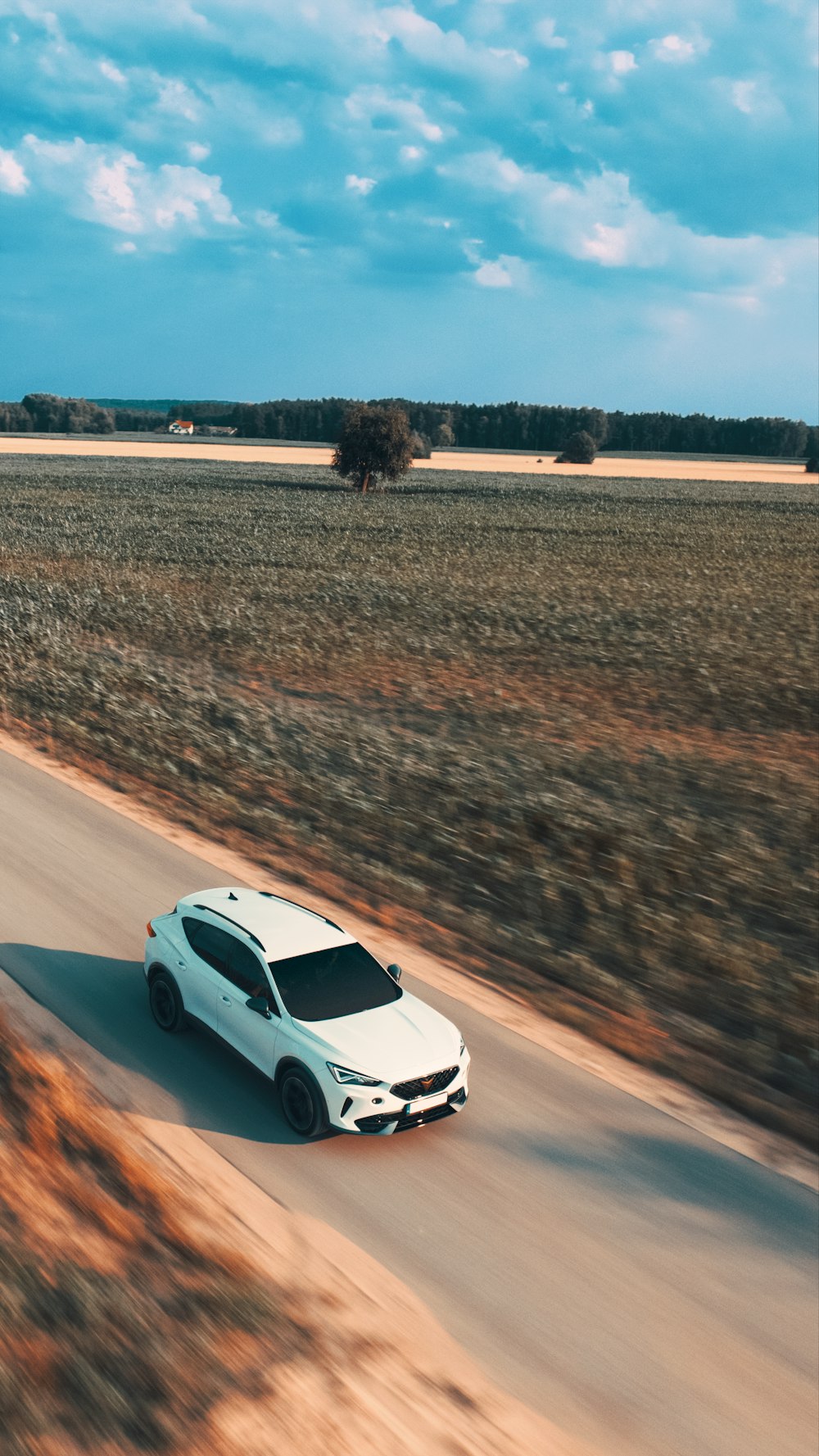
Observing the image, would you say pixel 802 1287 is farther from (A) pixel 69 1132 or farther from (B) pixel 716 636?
(B) pixel 716 636

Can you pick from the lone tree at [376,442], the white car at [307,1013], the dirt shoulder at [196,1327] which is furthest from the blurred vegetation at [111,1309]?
the lone tree at [376,442]

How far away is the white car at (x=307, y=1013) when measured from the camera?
803cm

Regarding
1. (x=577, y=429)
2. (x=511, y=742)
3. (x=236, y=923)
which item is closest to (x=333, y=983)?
(x=236, y=923)

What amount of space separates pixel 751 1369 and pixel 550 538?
5396 centimetres

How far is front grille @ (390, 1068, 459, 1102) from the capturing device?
8.03 meters

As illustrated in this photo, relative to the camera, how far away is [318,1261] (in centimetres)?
703

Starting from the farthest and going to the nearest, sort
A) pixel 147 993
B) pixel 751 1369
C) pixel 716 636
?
1. pixel 716 636
2. pixel 147 993
3. pixel 751 1369

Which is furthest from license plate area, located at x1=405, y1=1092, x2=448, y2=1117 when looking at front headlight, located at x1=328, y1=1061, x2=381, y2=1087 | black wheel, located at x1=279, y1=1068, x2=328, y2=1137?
black wheel, located at x1=279, y1=1068, x2=328, y2=1137

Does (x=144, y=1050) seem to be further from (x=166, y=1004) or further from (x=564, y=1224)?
(x=564, y=1224)

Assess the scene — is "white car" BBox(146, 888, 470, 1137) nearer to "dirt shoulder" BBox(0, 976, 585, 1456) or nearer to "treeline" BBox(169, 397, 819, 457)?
"dirt shoulder" BBox(0, 976, 585, 1456)

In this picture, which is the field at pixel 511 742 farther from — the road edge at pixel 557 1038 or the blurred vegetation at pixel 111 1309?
the blurred vegetation at pixel 111 1309

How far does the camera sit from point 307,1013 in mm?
8508

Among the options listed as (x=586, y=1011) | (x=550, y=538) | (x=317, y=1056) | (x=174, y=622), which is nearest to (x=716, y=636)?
(x=174, y=622)

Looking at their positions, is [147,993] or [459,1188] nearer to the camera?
[459,1188]
